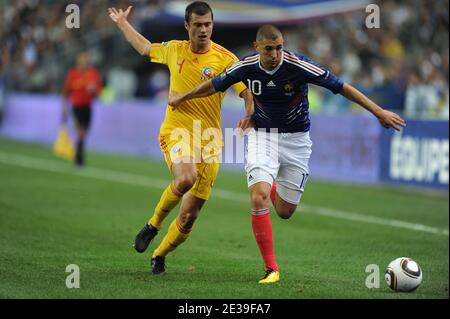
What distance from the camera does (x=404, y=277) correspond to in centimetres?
897

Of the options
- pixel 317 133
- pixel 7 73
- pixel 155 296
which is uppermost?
pixel 7 73

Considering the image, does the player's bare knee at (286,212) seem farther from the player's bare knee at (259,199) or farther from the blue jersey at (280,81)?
the blue jersey at (280,81)

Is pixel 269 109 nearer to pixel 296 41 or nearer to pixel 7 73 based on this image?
pixel 296 41

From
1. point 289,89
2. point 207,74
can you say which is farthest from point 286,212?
point 207,74

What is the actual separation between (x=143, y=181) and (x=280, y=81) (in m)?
11.3

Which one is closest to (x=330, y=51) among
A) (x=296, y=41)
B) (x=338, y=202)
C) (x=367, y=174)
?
(x=296, y=41)

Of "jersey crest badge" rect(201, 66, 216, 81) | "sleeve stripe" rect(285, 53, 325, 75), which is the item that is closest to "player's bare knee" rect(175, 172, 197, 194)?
"jersey crest badge" rect(201, 66, 216, 81)

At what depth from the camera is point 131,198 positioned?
17.1 metres

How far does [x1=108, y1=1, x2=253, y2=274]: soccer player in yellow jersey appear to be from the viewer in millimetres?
9383

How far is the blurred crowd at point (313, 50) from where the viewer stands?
20.7 m

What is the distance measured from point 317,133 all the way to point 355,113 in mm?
1173

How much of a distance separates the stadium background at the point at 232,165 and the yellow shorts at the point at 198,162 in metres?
0.88

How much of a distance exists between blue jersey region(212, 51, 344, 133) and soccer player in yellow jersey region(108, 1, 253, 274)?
261 mm

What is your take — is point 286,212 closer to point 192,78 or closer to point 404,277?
point 404,277
